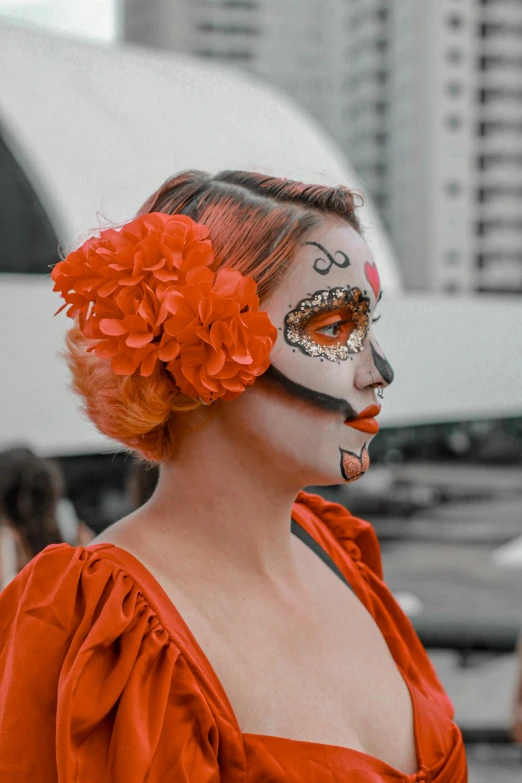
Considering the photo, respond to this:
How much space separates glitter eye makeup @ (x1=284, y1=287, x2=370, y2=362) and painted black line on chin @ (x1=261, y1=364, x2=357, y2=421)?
46mm

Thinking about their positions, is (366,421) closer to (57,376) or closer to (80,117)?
(57,376)

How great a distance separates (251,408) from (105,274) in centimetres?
27

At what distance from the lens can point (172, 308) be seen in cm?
117

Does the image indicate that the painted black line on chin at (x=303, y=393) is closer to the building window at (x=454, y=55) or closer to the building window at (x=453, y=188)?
the building window at (x=453, y=188)

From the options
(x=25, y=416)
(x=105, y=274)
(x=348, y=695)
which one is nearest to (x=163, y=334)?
(x=105, y=274)

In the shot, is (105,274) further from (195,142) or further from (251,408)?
(195,142)

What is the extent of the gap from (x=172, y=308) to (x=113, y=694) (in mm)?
469

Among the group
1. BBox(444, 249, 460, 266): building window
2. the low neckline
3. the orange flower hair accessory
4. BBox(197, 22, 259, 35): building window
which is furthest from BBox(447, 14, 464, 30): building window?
the low neckline

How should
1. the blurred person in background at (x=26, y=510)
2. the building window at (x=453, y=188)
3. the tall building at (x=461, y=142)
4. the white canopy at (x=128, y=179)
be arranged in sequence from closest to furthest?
the blurred person in background at (x=26, y=510), the white canopy at (x=128, y=179), the tall building at (x=461, y=142), the building window at (x=453, y=188)

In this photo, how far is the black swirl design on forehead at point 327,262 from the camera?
4.19 ft

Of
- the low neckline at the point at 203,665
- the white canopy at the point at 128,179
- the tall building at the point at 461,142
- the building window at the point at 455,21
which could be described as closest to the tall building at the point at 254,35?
the tall building at the point at 461,142

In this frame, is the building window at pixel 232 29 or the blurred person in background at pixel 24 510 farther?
the building window at pixel 232 29

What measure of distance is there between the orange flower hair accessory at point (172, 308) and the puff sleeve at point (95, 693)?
0.28m

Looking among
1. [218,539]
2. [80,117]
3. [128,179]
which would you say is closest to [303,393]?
[218,539]
